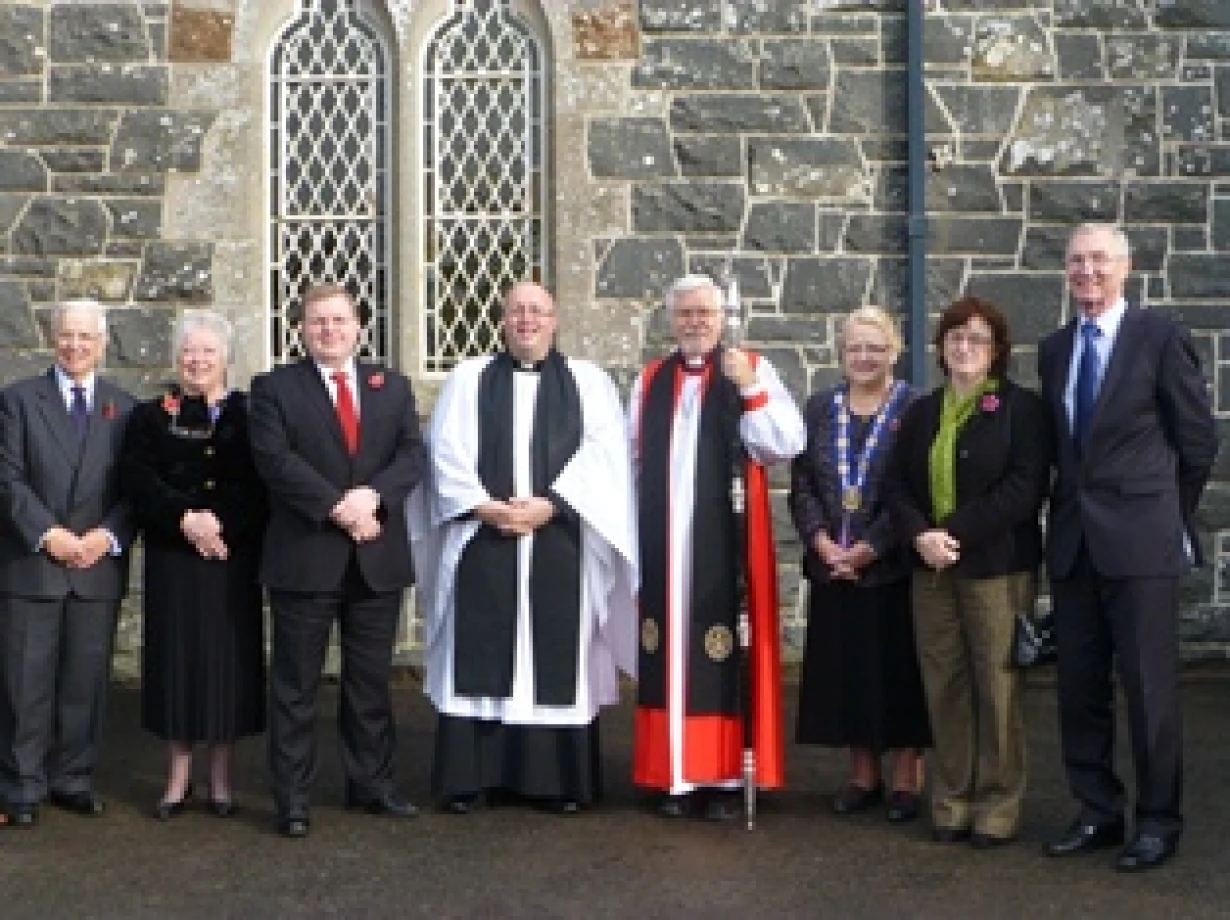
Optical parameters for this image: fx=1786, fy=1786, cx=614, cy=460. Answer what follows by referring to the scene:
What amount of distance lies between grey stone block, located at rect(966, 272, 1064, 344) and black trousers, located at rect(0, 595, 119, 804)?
463 cm

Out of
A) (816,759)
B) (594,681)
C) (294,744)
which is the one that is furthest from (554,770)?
(816,759)

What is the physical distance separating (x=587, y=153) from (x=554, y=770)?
12.0ft

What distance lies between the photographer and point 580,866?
5727 mm

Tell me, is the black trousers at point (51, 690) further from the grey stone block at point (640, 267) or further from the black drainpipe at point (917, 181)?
the black drainpipe at point (917, 181)

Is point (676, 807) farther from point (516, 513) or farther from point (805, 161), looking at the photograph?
point (805, 161)

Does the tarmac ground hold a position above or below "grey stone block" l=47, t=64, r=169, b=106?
below

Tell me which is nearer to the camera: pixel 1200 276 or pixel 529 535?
pixel 529 535

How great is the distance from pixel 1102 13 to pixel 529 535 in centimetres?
439

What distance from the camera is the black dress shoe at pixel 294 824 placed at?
20.1ft

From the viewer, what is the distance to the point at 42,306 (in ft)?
29.7

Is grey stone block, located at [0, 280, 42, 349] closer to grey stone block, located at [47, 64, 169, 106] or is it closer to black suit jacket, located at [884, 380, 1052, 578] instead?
grey stone block, located at [47, 64, 169, 106]

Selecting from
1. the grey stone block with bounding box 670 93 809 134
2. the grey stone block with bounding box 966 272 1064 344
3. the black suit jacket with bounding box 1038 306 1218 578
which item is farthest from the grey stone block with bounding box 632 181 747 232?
the black suit jacket with bounding box 1038 306 1218 578

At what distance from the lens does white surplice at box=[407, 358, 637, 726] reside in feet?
21.3

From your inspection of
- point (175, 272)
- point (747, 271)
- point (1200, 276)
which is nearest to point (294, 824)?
point (175, 272)
